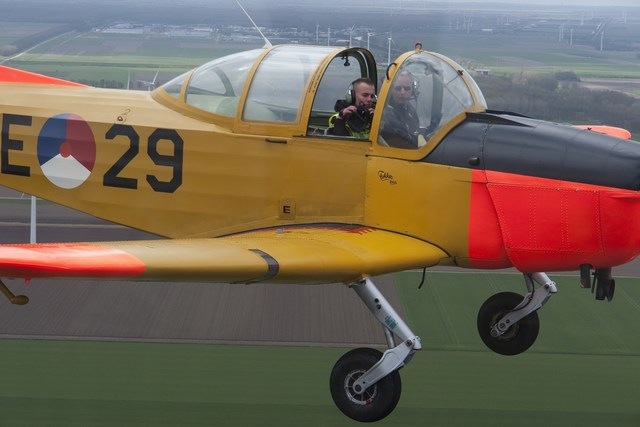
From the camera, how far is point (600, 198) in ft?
34.2

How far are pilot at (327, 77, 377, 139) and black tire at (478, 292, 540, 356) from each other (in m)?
3.08

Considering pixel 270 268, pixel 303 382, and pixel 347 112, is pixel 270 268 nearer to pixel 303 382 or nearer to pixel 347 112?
pixel 347 112

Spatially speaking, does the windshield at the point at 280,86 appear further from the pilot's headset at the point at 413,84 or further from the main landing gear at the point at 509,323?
the main landing gear at the point at 509,323

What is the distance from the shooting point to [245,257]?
10.1 m

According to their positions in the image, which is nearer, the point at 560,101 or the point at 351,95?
the point at 351,95

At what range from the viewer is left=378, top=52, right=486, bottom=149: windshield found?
447 inches

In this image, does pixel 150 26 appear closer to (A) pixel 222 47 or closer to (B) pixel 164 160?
(A) pixel 222 47

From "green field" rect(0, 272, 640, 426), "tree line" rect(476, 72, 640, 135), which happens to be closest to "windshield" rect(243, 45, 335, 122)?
"green field" rect(0, 272, 640, 426)

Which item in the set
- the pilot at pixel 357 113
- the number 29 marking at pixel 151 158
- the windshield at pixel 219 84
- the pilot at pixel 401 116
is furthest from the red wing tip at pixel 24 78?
the pilot at pixel 401 116

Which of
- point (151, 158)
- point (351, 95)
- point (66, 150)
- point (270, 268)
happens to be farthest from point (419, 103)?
point (66, 150)

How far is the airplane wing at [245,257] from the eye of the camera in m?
8.88

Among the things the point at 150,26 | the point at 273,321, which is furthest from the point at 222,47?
the point at 273,321

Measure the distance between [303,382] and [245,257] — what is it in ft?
30.8

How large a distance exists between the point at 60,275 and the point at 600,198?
533 centimetres
